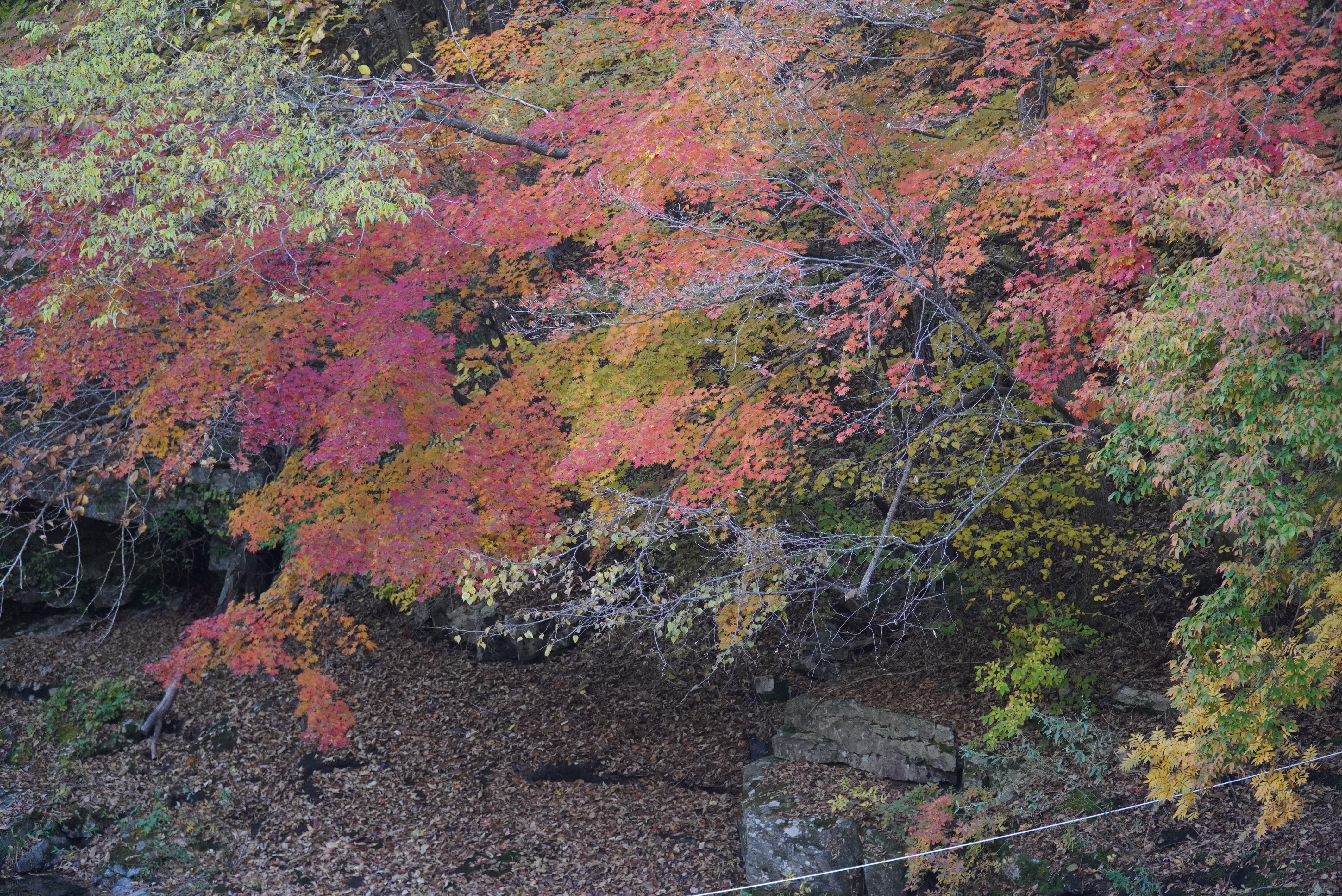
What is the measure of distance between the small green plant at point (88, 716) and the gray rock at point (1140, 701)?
37.5 ft

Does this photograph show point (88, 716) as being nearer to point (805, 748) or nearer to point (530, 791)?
point (530, 791)

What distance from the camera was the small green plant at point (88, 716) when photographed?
1216 centimetres

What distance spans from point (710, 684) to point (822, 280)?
17.1 feet

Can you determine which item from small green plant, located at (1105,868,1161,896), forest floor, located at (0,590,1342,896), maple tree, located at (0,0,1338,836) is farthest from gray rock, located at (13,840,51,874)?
small green plant, located at (1105,868,1161,896)

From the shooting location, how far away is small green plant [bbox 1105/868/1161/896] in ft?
24.2

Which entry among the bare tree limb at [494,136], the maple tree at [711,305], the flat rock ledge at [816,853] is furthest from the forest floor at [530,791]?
the bare tree limb at [494,136]

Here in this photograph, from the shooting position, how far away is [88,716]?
12516 millimetres

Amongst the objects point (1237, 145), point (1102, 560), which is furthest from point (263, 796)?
point (1237, 145)

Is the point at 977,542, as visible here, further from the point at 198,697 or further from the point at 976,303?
the point at 198,697

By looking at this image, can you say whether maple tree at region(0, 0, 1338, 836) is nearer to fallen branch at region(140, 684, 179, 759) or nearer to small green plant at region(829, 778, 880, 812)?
small green plant at region(829, 778, 880, 812)

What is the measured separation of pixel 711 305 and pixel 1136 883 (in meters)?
5.50

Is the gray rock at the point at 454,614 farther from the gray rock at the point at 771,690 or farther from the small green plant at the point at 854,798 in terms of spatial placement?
the small green plant at the point at 854,798

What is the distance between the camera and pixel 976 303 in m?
11.2

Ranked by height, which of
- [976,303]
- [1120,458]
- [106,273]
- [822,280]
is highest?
[106,273]
